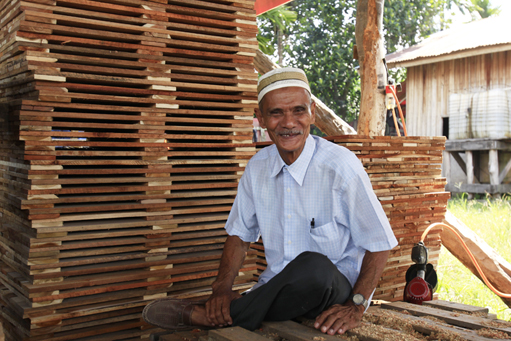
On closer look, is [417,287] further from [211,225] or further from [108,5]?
[108,5]

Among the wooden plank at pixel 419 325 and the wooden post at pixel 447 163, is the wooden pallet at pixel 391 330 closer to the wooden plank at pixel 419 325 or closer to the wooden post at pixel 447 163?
the wooden plank at pixel 419 325

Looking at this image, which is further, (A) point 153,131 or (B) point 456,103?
(B) point 456,103

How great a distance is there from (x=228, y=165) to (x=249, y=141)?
0.89 feet

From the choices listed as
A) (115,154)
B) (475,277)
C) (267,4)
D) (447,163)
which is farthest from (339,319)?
(447,163)

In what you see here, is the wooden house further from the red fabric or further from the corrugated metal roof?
the red fabric

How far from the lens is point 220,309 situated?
2678 millimetres

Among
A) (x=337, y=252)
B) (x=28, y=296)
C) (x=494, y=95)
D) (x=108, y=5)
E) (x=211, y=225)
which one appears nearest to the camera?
(x=337, y=252)

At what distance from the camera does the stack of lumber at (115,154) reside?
326cm

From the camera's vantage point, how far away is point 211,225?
153 inches

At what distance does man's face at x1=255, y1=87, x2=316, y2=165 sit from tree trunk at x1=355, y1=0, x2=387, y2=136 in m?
3.77

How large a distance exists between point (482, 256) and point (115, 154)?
4.16 metres

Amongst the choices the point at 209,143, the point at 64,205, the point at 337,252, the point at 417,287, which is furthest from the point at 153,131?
the point at 417,287

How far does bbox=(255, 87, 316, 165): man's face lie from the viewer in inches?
109

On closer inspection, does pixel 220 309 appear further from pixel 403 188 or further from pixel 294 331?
pixel 403 188
